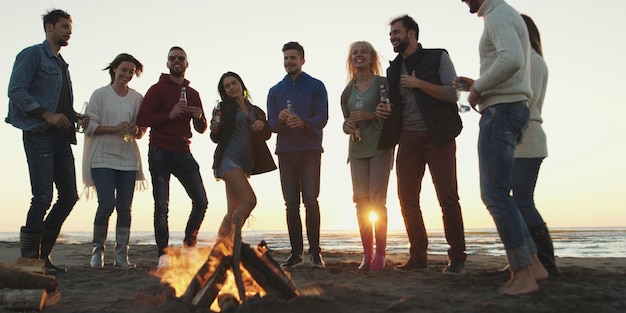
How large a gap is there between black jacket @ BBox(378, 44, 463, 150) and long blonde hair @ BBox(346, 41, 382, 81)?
34 centimetres

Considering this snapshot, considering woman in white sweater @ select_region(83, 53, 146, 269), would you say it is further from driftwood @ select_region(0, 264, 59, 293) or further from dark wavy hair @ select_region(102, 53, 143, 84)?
driftwood @ select_region(0, 264, 59, 293)

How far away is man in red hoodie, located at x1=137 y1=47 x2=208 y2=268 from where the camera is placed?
5.73 metres

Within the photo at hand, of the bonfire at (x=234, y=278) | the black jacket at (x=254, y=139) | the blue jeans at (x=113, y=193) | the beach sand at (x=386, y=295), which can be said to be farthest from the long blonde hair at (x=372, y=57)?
the bonfire at (x=234, y=278)

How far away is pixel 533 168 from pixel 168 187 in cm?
375

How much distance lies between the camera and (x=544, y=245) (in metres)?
4.34

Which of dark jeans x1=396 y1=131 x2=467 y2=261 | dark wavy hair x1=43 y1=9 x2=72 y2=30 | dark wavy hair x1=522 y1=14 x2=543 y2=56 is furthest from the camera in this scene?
dark wavy hair x1=43 y1=9 x2=72 y2=30

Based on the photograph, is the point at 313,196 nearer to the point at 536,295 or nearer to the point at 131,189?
the point at 131,189

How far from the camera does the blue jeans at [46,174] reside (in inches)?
194

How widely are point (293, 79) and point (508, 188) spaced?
3.15m

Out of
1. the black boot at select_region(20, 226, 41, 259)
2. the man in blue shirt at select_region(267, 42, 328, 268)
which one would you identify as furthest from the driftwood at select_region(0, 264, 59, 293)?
the man in blue shirt at select_region(267, 42, 328, 268)

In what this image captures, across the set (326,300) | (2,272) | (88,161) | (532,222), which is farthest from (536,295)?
(88,161)

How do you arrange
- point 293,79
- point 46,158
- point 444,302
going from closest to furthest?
point 444,302, point 46,158, point 293,79

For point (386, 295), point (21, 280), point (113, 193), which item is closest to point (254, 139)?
point (113, 193)

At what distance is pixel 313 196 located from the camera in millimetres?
5762
